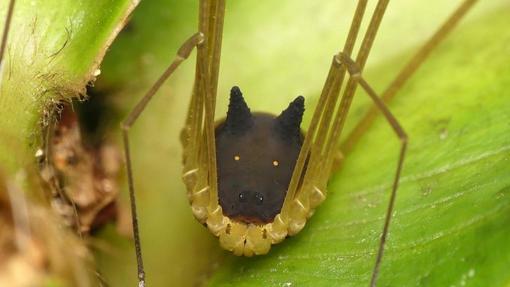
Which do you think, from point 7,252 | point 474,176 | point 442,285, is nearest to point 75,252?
point 7,252

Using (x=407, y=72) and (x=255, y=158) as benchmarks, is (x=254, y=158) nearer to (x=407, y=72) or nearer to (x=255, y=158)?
(x=255, y=158)

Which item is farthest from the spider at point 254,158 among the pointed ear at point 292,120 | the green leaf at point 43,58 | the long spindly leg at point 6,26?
the long spindly leg at point 6,26

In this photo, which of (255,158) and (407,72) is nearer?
(255,158)

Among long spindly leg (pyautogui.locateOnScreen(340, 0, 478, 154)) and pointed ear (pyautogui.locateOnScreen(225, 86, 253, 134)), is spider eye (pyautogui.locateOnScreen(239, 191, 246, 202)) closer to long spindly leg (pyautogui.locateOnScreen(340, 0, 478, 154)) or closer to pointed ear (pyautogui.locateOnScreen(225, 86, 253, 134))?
pointed ear (pyautogui.locateOnScreen(225, 86, 253, 134))

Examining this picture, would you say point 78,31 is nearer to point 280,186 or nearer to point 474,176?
point 280,186

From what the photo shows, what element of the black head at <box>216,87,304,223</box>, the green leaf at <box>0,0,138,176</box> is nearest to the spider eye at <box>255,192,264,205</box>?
the black head at <box>216,87,304,223</box>

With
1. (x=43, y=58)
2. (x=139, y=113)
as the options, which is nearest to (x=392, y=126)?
(x=139, y=113)
